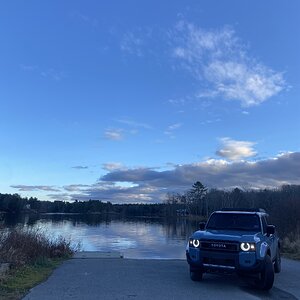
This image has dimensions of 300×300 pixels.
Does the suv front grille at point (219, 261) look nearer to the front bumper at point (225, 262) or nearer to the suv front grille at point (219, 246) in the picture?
the front bumper at point (225, 262)

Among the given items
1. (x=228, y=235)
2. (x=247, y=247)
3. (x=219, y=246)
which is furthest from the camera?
(x=228, y=235)

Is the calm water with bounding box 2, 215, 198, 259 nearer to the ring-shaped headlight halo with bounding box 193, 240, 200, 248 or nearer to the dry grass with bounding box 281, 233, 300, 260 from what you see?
the dry grass with bounding box 281, 233, 300, 260

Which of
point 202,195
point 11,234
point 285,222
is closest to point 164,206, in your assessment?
point 202,195

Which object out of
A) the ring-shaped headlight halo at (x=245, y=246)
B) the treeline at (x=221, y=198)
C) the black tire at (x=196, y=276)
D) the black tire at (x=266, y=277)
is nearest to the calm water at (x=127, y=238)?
the black tire at (x=196, y=276)

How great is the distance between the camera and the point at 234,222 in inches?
500

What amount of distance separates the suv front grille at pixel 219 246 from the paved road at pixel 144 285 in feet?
3.24

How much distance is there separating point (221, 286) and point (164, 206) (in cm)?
17649

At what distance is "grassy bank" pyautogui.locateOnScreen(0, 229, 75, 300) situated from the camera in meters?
10.5

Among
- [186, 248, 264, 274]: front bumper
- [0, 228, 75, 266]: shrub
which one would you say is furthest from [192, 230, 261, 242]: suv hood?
[0, 228, 75, 266]: shrub

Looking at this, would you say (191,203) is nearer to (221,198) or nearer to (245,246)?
(221,198)

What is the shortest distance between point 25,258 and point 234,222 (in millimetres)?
7550

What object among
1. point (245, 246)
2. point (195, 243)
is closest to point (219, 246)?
point (245, 246)

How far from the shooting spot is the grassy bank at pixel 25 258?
10495 millimetres

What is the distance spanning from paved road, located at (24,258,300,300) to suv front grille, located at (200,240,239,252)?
0.99 metres
